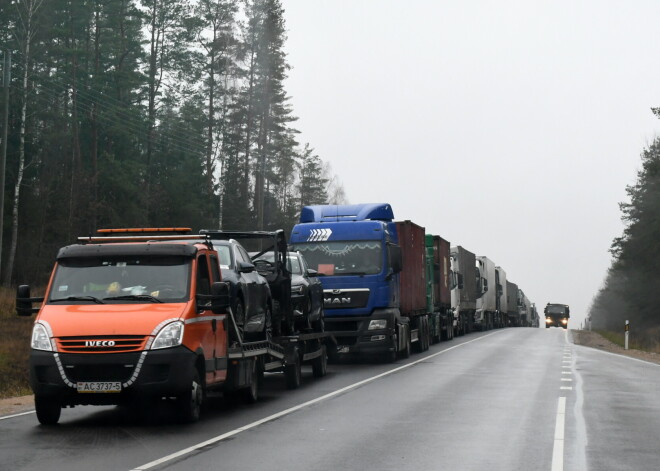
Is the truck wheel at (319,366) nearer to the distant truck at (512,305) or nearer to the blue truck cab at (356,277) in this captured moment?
the blue truck cab at (356,277)

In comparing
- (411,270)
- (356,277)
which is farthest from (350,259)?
(411,270)

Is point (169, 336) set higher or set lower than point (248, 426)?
higher

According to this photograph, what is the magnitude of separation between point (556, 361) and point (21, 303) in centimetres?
1838

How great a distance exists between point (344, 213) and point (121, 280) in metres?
14.0

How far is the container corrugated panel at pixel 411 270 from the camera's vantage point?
28831 mm

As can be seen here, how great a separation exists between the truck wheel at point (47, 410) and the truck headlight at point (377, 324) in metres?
12.7

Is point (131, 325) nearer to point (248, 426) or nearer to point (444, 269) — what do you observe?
point (248, 426)

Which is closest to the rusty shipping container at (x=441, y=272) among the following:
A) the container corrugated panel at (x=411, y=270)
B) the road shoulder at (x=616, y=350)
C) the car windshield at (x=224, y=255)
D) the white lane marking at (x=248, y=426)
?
the container corrugated panel at (x=411, y=270)

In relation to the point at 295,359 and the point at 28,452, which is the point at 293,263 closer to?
the point at 295,359

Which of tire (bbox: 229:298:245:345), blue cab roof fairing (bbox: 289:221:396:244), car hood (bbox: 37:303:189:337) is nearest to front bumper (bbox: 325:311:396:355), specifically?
blue cab roof fairing (bbox: 289:221:396:244)

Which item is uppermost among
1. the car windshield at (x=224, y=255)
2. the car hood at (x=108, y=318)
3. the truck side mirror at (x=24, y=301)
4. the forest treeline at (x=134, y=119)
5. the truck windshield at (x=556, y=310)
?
the forest treeline at (x=134, y=119)

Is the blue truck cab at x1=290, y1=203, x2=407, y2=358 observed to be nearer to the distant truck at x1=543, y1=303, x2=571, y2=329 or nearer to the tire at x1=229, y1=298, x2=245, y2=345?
the tire at x1=229, y1=298, x2=245, y2=345

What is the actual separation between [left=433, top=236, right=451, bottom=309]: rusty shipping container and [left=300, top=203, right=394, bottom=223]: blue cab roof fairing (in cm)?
1133

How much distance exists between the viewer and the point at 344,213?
27.1 metres
